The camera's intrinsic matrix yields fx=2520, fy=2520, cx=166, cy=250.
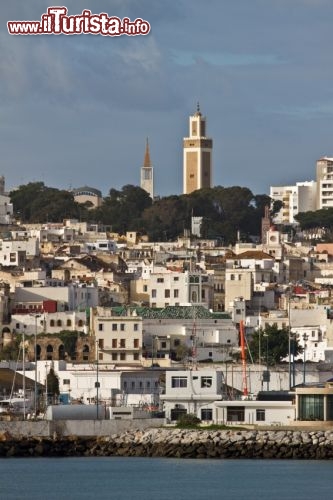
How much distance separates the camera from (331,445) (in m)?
70.0

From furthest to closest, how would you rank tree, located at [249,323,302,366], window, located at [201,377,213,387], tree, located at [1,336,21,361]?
tree, located at [1,336,21,361] < tree, located at [249,323,302,366] < window, located at [201,377,213,387]

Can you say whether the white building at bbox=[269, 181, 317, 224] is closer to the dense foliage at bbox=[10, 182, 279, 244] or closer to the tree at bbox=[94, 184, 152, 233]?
the dense foliage at bbox=[10, 182, 279, 244]

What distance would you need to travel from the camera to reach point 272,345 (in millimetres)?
100688

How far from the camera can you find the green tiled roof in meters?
107

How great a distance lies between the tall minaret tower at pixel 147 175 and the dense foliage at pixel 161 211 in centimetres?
1452

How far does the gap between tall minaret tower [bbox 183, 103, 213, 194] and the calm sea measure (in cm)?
9152

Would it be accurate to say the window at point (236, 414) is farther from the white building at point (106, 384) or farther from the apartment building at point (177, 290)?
the apartment building at point (177, 290)

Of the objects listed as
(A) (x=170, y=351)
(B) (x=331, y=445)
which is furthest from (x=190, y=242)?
(B) (x=331, y=445)

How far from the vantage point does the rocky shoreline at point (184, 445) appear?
70375 millimetres

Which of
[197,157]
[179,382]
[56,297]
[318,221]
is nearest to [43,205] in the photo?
[197,157]

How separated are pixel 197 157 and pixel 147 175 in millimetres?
13922

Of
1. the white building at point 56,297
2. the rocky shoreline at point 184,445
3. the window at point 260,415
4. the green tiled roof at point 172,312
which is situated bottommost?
the rocky shoreline at point 184,445

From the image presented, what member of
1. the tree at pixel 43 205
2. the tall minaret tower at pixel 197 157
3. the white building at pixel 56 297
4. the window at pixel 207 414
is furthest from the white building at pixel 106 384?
the tall minaret tower at pixel 197 157

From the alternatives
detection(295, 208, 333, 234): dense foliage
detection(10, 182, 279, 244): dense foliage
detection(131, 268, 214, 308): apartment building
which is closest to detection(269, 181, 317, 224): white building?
detection(295, 208, 333, 234): dense foliage
